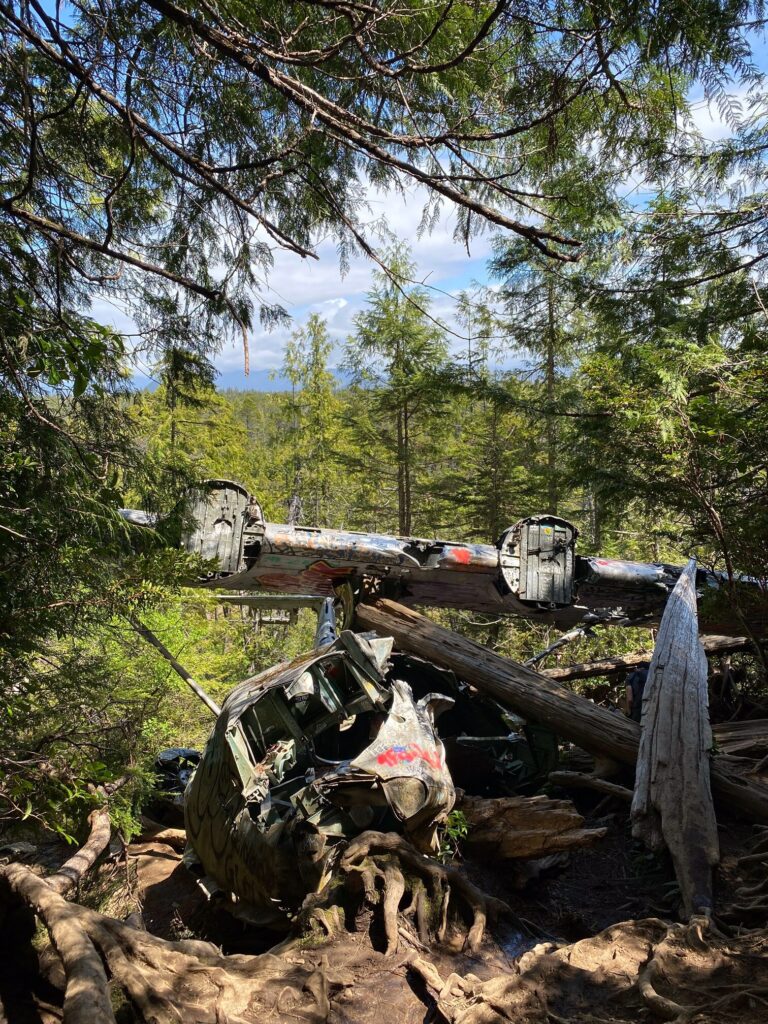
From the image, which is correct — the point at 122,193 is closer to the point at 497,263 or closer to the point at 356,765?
the point at 356,765

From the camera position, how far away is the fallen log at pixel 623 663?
991cm

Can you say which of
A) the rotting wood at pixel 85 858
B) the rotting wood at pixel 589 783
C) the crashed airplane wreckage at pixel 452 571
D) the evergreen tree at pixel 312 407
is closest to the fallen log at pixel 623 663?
the crashed airplane wreckage at pixel 452 571

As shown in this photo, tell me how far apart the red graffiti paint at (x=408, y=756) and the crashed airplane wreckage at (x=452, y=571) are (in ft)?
11.4

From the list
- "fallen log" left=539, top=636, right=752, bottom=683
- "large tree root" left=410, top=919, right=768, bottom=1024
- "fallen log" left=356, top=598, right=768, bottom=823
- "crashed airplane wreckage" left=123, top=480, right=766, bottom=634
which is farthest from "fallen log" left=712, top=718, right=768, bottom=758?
"large tree root" left=410, top=919, right=768, bottom=1024

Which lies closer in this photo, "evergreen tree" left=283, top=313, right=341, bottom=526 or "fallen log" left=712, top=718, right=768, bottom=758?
"fallen log" left=712, top=718, right=768, bottom=758

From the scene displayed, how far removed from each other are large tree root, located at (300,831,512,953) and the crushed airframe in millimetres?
205

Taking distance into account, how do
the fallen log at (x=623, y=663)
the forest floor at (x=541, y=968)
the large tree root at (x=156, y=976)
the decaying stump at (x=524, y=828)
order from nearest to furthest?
the large tree root at (x=156, y=976) < the forest floor at (x=541, y=968) < the decaying stump at (x=524, y=828) < the fallen log at (x=623, y=663)

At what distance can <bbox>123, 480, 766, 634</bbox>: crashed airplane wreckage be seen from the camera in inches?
316

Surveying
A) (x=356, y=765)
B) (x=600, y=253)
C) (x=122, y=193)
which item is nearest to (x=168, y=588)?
(x=356, y=765)

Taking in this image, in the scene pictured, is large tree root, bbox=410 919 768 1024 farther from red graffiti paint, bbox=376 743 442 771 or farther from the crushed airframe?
red graffiti paint, bbox=376 743 442 771

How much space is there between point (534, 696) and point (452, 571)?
1939 millimetres

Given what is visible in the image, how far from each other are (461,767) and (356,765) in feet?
10.4

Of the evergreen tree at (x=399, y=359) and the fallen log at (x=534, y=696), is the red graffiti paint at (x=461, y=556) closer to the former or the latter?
the fallen log at (x=534, y=696)

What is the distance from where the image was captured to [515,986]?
12.9 feet
